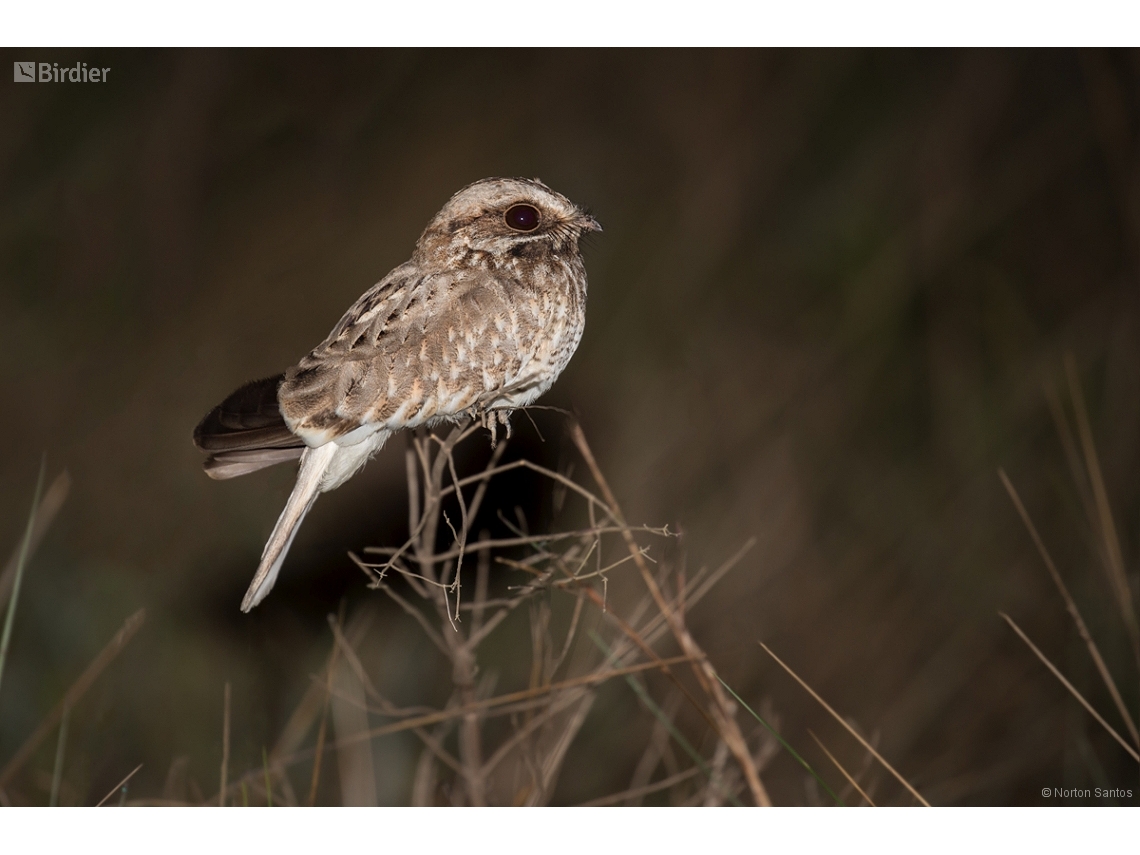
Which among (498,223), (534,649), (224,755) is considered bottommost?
(224,755)

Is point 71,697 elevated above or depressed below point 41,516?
below

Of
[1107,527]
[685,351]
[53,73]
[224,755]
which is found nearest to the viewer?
[53,73]

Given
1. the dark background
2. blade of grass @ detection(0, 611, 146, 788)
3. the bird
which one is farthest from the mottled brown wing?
blade of grass @ detection(0, 611, 146, 788)

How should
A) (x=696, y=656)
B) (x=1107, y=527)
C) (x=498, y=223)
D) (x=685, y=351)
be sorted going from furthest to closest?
(x=685, y=351)
(x=1107, y=527)
(x=498, y=223)
(x=696, y=656)

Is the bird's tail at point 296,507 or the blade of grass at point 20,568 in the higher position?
the bird's tail at point 296,507

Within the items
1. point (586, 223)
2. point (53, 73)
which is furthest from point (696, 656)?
point (53, 73)

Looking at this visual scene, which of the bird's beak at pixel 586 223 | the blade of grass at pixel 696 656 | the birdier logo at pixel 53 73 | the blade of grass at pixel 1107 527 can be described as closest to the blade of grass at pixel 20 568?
the birdier logo at pixel 53 73

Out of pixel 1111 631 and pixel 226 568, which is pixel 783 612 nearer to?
pixel 1111 631

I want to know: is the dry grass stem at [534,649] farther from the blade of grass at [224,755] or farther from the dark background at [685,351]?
the dark background at [685,351]

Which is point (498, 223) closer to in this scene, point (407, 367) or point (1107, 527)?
point (407, 367)
